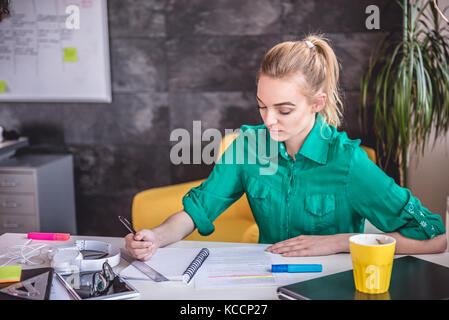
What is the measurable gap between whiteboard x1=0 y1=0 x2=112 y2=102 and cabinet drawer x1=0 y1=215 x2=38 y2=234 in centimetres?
83

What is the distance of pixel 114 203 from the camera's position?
11.3 ft

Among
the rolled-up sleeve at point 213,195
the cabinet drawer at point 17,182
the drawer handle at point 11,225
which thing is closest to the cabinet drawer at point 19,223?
the drawer handle at point 11,225

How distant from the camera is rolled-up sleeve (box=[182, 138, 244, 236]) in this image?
1.45 metres

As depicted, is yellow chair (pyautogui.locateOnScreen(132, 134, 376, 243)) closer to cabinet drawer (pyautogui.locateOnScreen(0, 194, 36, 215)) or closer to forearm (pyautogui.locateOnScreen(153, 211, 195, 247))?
cabinet drawer (pyautogui.locateOnScreen(0, 194, 36, 215))

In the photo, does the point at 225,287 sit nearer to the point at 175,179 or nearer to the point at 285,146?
the point at 285,146

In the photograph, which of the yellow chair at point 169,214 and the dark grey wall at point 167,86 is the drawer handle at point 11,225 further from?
the yellow chair at point 169,214

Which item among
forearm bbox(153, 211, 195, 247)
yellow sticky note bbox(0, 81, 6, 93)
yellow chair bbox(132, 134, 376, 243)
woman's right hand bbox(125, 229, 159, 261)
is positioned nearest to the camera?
woman's right hand bbox(125, 229, 159, 261)

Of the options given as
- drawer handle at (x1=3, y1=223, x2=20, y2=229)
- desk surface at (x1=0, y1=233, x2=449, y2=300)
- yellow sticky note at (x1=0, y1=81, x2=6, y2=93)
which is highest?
yellow sticky note at (x1=0, y1=81, x2=6, y2=93)

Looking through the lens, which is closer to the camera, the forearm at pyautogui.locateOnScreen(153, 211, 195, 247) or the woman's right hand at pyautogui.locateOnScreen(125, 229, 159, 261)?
the woman's right hand at pyautogui.locateOnScreen(125, 229, 159, 261)

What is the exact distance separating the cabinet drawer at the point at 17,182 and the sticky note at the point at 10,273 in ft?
6.41

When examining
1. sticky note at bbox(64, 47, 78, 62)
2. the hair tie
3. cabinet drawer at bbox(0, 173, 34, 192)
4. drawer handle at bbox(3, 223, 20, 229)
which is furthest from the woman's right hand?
sticky note at bbox(64, 47, 78, 62)

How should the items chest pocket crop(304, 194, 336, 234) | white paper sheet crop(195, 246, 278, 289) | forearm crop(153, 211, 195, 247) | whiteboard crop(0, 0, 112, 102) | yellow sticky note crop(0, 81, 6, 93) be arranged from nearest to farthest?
1. white paper sheet crop(195, 246, 278, 289)
2. forearm crop(153, 211, 195, 247)
3. chest pocket crop(304, 194, 336, 234)
4. whiteboard crop(0, 0, 112, 102)
5. yellow sticky note crop(0, 81, 6, 93)

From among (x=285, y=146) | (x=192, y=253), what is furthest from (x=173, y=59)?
(x=192, y=253)
